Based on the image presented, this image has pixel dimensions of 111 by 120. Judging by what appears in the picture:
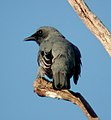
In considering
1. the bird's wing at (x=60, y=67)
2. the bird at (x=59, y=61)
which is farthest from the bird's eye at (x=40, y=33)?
the bird's wing at (x=60, y=67)

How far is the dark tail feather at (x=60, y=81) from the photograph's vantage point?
746 centimetres

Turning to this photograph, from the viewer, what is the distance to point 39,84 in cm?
749

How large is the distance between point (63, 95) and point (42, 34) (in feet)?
10.4

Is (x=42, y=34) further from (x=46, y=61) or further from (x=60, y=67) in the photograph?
(x=60, y=67)

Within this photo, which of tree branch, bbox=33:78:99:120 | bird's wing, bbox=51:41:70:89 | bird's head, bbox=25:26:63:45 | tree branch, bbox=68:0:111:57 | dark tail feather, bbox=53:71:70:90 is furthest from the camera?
bird's head, bbox=25:26:63:45

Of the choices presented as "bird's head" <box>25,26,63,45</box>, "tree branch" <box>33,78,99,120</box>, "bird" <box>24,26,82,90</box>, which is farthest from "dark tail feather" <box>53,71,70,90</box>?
"bird's head" <box>25,26,63,45</box>

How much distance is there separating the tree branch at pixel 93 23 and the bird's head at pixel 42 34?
9.06 feet

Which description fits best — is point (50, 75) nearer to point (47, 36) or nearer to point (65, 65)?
point (65, 65)

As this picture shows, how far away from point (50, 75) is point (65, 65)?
0.68 m

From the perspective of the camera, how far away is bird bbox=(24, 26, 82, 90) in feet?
25.3

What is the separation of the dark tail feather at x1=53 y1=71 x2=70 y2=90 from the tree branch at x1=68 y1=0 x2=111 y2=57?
1.49m

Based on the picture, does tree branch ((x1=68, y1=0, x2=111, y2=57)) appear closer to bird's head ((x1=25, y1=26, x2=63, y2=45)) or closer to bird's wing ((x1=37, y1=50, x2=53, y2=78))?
bird's wing ((x1=37, y1=50, x2=53, y2=78))

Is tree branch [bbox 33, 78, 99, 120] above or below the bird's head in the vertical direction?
below

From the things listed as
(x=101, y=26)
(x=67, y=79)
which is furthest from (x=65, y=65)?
(x=101, y=26)
